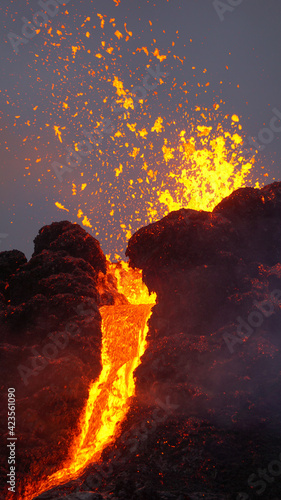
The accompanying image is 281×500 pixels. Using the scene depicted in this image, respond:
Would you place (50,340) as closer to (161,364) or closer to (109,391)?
(109,391)

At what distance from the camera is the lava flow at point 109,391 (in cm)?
782

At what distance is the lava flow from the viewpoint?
308 inches

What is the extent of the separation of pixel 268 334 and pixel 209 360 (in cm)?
167

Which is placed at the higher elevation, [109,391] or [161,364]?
[161,364]

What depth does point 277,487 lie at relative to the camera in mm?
5520

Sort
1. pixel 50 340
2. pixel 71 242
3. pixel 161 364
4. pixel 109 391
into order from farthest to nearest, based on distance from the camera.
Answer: pixel 71 242, pixel 50 340, pixel 109 391, pixel 161 364

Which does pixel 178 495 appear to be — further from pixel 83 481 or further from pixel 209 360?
pixel 209 360

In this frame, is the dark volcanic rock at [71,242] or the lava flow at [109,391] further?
the dark volcanic rock at [71,242]

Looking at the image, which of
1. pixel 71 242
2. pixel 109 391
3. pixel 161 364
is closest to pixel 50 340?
pixel 109 391

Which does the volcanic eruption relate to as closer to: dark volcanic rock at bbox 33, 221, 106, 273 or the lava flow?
the lava flow

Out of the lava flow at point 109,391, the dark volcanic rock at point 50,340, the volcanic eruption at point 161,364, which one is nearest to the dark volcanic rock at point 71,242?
the dark volcanic rock at point 50,340

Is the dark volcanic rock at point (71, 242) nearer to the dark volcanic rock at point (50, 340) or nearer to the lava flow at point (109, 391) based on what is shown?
the dark volcanic rock at point (50, 340)

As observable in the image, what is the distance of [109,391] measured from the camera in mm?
9914

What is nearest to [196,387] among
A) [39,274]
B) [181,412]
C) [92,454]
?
[181,412]
